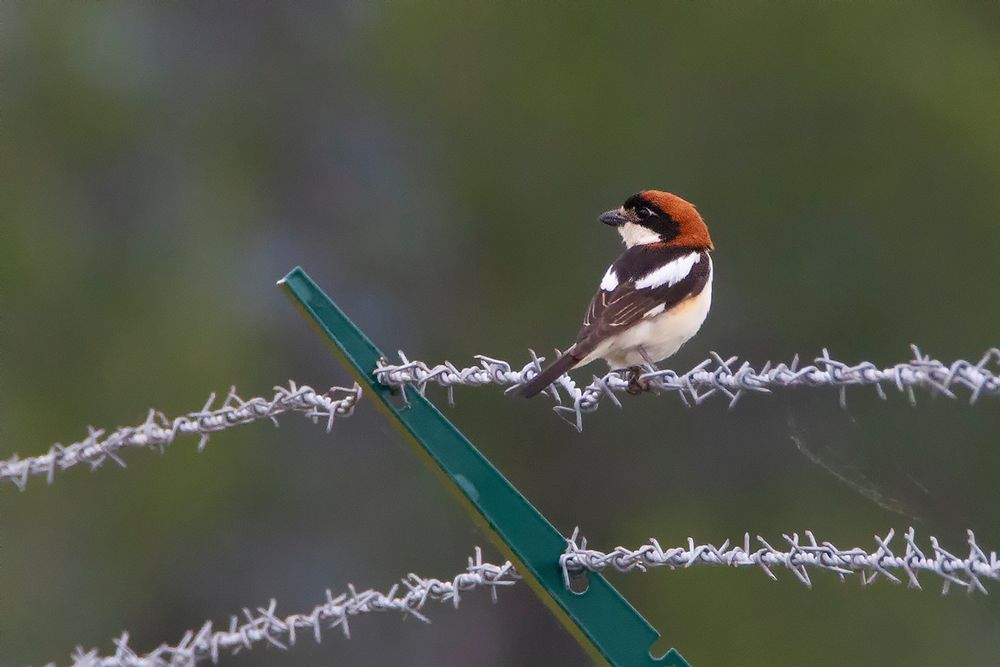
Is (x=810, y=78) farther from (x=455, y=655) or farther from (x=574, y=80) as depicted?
(x=455, y=655)

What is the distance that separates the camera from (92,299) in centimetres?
1202

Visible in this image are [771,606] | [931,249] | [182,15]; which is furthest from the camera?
[182,15]

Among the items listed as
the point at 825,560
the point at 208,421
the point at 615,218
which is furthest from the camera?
the point at 615,218

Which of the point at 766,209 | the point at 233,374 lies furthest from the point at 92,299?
the point at 766,209

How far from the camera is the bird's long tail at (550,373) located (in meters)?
3.27

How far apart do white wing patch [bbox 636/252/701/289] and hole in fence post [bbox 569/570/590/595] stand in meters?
2.03

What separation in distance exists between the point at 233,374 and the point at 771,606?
4896 millimetres

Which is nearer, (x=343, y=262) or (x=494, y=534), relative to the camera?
(x=494, y=534)

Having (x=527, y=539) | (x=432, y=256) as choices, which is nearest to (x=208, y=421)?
(x=527, y=539)

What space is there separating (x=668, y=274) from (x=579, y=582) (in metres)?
2.20

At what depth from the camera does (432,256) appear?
41.2ft

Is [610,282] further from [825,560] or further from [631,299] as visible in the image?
[825,560]

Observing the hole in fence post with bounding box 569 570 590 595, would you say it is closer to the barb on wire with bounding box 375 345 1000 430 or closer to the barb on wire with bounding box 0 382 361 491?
the barb on wire with bounding box 375 345 1000 430

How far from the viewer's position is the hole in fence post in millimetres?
2510
